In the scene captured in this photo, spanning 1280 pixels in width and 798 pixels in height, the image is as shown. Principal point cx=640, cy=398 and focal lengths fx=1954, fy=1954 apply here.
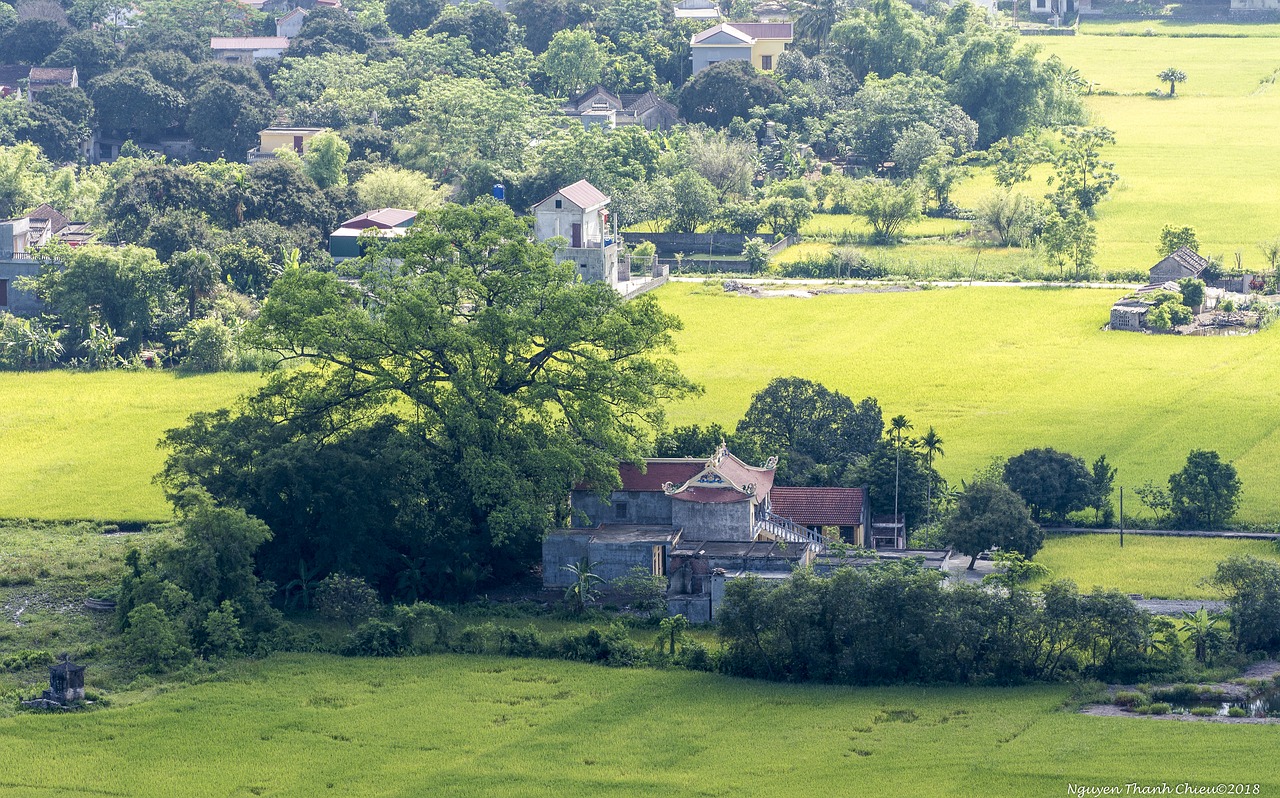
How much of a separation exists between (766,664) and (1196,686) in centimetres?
1047

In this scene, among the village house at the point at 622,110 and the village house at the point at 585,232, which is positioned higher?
the village house at the point at 622,110

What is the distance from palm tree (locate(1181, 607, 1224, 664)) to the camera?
4969 cm

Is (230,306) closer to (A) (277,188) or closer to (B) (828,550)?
(A) (277,188)

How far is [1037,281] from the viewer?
101062 mm

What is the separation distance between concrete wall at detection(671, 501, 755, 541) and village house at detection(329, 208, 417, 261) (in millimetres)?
42898

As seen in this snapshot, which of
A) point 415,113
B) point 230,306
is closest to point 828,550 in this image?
point 230,306

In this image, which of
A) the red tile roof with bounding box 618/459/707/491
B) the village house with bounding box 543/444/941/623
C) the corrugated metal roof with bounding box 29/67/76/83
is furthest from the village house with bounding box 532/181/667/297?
the corrugated metal roof with bounding box 29/67/76/83

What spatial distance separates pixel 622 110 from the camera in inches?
5192

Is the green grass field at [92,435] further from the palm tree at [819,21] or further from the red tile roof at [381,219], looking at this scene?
the palm tree at [819,21]

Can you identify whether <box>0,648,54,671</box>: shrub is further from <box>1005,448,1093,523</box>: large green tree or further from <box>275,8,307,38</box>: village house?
<box>275,8,307,38</box>: village house

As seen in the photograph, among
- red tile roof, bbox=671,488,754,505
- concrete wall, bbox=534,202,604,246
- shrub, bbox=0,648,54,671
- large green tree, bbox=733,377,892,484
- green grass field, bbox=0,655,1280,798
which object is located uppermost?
concrete wall, bbox=534,202,604,246

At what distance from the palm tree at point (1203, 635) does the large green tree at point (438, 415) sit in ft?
56.0

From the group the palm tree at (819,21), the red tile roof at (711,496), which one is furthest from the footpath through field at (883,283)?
the palm tree at (819,21)

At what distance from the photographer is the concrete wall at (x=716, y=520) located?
2258 inches
